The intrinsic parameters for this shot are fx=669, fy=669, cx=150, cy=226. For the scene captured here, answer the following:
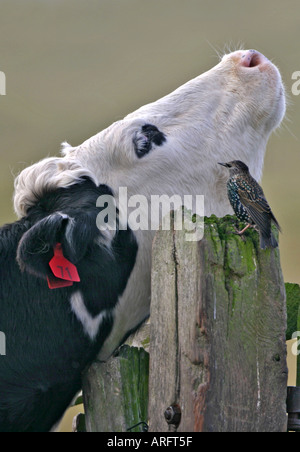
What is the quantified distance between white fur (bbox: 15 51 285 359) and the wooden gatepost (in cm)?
56

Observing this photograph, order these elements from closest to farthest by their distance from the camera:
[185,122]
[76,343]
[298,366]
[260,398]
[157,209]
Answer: [260,398] < [298,366] < [76,343] < [157,209] < [185,122]

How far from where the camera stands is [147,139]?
9.95 feet

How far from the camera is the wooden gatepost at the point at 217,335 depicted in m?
2.14

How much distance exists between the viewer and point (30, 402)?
2.65 meters

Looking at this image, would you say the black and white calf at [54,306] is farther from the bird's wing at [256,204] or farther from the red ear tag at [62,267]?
the bird's wing at [256,204]

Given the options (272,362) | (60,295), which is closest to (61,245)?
(60,295)

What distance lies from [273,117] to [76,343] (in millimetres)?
1382

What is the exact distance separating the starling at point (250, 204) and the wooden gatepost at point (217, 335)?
42 millimetres

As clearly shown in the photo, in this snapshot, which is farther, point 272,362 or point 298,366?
point 298,366

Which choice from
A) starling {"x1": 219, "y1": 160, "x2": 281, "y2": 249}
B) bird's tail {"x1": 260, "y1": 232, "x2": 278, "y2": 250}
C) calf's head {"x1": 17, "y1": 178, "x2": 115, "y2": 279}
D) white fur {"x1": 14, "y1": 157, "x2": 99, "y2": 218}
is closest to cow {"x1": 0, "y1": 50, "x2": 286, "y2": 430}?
white fur {"x1": 14, "y1": 157, "x2": 99, "y2": 218}

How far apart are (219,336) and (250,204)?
0.55 metres

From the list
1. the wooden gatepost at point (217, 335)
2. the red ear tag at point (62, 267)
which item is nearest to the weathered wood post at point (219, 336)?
the wooden gatepost at point (217, 335)

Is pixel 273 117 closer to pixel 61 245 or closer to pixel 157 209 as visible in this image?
pixel 157 209

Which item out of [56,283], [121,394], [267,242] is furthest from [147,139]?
[121,394]
